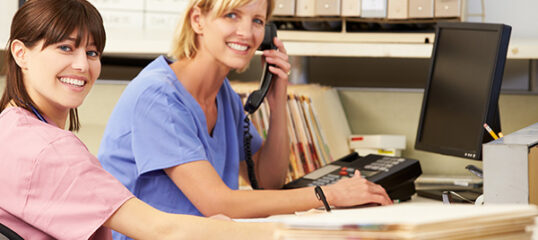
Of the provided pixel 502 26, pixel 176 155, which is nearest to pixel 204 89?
pixel 176 155

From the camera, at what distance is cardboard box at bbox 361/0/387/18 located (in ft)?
6.82

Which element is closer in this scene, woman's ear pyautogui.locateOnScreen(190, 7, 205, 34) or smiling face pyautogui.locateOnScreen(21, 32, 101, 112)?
smiling face pyautogui.locateOnScreen(21, 32, 101, 112)

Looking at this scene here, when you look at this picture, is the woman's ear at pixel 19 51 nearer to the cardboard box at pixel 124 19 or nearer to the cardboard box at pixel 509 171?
the cardboard box at pixel 509 171

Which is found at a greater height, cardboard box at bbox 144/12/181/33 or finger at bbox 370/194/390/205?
cardboard box at bbox 144/12/181/33

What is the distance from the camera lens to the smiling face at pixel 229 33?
1.70m

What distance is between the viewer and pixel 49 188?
1009 millimetres

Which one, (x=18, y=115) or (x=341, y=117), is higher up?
(x=18, y=115)

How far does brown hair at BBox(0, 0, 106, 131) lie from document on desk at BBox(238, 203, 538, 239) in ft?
2.35

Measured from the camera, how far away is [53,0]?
114 centimetres

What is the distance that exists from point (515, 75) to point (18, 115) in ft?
5.88

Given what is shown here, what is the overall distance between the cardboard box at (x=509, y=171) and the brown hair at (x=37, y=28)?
74 cm

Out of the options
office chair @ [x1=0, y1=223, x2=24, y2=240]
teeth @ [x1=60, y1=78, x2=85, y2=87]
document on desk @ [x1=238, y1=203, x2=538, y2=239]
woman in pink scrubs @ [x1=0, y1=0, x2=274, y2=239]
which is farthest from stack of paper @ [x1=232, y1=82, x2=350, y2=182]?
document on desk @ [x1=238, y1=203, x2=538, y2=239]

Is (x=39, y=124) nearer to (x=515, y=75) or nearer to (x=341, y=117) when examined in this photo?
(x=341, y=117)

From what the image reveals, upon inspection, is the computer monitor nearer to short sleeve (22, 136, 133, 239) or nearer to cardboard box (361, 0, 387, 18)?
cardboard box (361, 0, 387, 18)
